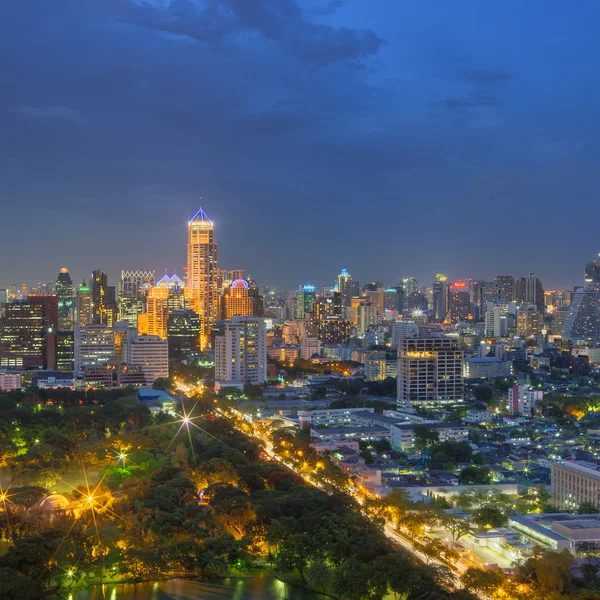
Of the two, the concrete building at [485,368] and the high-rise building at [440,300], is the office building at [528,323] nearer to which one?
the high-rise building at [440,300]

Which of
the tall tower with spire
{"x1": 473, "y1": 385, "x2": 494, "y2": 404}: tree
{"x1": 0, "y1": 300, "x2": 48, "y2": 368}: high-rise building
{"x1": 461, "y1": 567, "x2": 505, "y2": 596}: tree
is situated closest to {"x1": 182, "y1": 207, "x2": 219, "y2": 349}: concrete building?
the tall tower with spire

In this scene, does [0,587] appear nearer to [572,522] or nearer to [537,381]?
[572,522]

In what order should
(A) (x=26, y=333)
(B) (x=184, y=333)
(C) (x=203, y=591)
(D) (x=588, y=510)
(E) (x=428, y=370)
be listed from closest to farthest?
1. (C) (x=203, y=591)
2. (D) (x=588, y=510)
3. (E) (x=428, y=370)
4. (A) (x=26, y=333)
5. (B) (x=184, y=333)

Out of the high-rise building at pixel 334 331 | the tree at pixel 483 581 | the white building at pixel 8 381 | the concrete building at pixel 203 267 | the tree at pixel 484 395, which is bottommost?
the tree at pixel 483 581

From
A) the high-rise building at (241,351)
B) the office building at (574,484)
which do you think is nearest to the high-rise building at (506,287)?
the high-rise building at (241,351)

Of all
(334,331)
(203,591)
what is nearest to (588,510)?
(203,591)

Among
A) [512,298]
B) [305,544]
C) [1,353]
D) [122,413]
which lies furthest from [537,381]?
[512,298]

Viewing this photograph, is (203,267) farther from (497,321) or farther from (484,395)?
(484,395)
